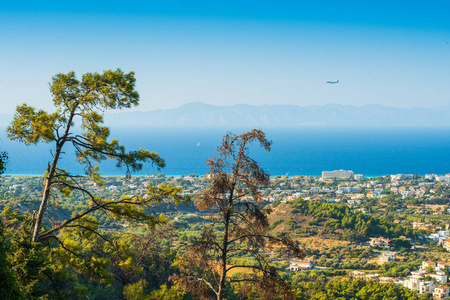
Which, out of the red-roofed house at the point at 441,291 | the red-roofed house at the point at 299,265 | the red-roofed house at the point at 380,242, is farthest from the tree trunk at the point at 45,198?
the red-roofed house at the point at 380,242

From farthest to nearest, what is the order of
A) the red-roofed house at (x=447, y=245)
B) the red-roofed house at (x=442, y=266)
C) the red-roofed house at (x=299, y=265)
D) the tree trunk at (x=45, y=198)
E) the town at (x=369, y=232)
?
the red-roofed house at (x=447, y=245), the red-roofed house at (x=299, y=265), the red-roofed house at (x=442, y=266), the town at (x=369, y=232), the tree trunk at (x=45, y=198)

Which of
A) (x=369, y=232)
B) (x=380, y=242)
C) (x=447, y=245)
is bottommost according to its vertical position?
(x=447, y=245)

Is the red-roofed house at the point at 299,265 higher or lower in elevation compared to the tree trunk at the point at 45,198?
lower

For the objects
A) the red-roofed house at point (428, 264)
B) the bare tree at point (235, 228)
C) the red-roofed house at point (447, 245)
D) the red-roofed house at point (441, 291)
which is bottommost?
the red-roofed house at point (447, 245)

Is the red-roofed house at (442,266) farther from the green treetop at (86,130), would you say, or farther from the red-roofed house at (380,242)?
the green treetop at (86,130)

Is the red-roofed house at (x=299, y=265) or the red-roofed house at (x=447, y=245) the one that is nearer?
the red-roofed house at (x=299, y=265)

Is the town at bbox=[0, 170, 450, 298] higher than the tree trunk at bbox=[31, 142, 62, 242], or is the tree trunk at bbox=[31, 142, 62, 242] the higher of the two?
the tree trunk at bbox=[31, 142, 62, 242]

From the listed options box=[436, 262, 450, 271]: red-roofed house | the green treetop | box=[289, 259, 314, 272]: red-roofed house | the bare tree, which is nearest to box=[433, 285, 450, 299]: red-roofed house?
box=[436, 262, 450, 271]: red-roofed house

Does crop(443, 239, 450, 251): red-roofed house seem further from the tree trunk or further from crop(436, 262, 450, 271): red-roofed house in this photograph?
the tree trunk

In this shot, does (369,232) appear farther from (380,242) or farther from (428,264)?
(428,264)

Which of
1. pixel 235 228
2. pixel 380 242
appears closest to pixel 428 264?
pixel 380 242

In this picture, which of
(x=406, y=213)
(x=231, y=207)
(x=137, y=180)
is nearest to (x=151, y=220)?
(x=231, y=207)

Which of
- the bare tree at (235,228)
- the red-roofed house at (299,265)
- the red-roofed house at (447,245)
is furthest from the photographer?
the red-roofed house at (447,245)
